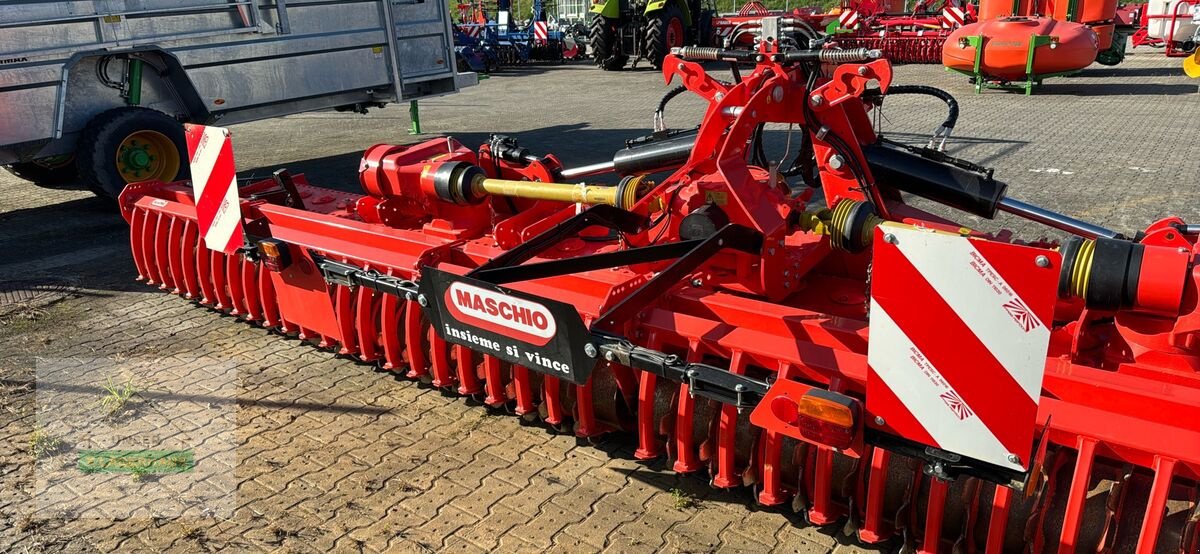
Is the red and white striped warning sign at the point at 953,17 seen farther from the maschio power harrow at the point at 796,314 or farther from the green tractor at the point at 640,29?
the maschio power harrow at the point at 796,314

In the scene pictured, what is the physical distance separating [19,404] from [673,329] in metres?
3.16

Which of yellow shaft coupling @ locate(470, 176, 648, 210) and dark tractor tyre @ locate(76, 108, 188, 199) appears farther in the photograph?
dark tractor tyre @ locate(76, 108, 188, 199)

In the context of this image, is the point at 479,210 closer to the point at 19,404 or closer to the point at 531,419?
the point at 531,419

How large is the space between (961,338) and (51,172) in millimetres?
9011

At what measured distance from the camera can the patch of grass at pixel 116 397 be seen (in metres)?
3.95

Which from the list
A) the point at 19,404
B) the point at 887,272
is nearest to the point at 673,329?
the point at 887,272

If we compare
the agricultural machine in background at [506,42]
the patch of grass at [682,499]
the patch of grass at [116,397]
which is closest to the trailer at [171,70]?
the patch of grass at [116,397]

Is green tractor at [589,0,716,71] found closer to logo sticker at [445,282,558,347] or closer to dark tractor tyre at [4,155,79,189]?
dark tractor tyre at [4,155,79,189]

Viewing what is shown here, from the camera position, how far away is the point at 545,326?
2844mm

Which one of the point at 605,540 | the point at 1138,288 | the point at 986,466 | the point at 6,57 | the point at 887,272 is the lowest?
the point at 605,540

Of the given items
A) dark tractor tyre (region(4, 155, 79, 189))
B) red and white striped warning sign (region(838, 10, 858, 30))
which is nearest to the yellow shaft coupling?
dark tractor tyre (region(4, 155, 79, 189))

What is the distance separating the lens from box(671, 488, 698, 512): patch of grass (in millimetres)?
3086

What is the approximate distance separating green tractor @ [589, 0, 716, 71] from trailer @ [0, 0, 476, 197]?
9.90 m

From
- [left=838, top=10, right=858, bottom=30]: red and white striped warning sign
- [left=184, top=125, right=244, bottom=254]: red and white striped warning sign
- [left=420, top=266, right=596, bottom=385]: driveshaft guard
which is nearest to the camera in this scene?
[left=420, top=266, right=596, bottom=385]: driveshaft guard
